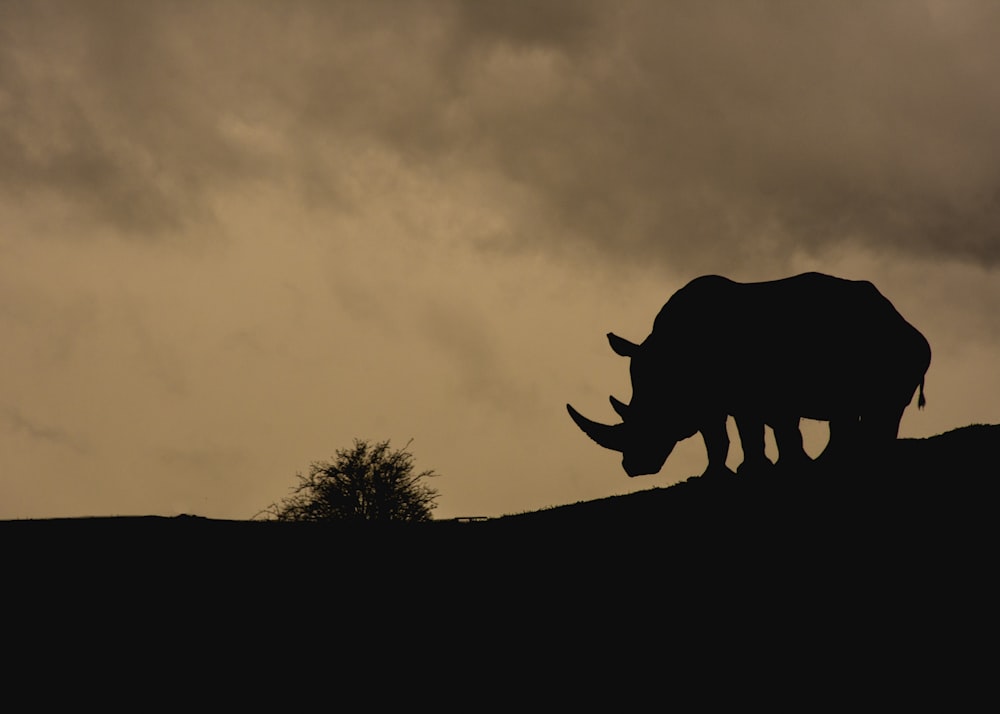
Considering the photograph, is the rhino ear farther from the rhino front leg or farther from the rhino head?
the rhino front leg

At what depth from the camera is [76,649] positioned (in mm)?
10945

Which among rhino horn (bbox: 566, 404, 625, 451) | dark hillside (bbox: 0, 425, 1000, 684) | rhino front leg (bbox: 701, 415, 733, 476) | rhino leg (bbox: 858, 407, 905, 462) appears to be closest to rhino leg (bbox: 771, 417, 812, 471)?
dark hillside (bbox: 0, 425, 1000, 684)

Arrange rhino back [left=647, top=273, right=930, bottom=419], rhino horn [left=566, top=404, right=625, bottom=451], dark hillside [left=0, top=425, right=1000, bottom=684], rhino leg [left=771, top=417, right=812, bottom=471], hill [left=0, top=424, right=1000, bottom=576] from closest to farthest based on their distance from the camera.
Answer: dark hillside [left=0, top=425, right=1000, bottom=684] → hill [left=0, top=424, right=1000, bottom=576] → rhino back [left=647, top=273, right=930, bottom=419] → rhino leg [left=771, top=417, right=812, bottom=471] → rhino horn [left=566, top=404, right=625, bottom=451]

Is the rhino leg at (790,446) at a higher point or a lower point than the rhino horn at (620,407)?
lower

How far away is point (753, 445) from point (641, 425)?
2.20 meters

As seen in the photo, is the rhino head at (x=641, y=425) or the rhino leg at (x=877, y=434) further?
the rhino head at (x=641, y=425)

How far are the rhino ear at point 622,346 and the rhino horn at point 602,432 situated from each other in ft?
3.77

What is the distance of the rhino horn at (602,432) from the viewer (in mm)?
15930

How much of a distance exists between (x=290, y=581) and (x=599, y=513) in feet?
15.0

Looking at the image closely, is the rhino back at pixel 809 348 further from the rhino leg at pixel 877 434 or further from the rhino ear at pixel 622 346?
the rhino ear at pixel 622 346

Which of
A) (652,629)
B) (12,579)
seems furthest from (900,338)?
(12,579)

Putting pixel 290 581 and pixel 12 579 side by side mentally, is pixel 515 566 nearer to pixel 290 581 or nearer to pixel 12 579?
pixel 290 581

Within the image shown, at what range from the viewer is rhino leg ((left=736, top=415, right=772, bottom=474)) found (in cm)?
1388

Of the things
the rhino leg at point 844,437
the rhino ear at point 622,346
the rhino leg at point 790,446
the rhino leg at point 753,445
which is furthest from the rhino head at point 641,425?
the rhino leg at point 844,437
